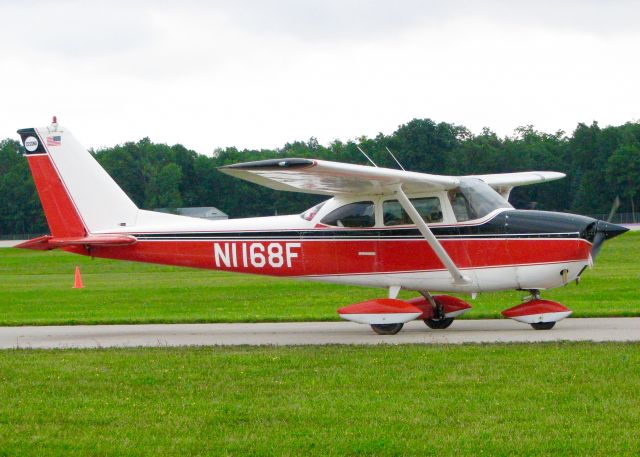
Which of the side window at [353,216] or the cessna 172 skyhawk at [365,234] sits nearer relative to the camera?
the cessna 172 skyhawk at [365,234]

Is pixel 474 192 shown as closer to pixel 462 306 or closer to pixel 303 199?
pixel 462 306

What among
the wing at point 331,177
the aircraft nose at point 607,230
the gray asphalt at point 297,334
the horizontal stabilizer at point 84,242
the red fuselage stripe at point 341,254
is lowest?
the gray asphalt at point 297,334

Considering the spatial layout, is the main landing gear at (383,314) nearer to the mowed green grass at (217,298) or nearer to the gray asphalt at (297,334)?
the gray asphalt at (297,334)

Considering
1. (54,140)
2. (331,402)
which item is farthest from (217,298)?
Answer: (331,402)

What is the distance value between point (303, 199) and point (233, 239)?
3020 inches

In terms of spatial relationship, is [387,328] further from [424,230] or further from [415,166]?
[415,166]

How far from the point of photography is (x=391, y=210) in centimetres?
1598

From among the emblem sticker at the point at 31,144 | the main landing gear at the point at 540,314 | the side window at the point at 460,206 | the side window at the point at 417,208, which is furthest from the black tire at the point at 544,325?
the emblem sticker at the point at 31,144

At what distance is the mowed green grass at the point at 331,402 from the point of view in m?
8.01

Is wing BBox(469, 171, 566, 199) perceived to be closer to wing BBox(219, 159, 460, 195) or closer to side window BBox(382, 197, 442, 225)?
side window BBox(382, 197, 442, 225)

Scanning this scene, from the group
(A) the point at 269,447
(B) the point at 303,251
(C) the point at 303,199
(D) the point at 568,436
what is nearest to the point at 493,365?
(D) the point at 568,436

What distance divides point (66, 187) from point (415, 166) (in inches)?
2847

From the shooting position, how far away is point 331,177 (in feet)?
49.2

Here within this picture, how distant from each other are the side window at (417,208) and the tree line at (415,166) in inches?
2242
